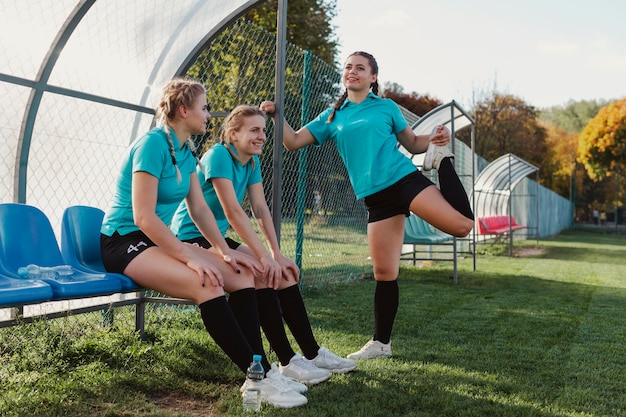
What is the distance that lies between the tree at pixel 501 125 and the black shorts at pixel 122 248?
35.9 m

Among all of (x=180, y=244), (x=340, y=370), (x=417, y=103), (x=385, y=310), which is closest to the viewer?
(x=180, y=244)

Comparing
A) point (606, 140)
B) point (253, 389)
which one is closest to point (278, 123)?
point (253, 389)

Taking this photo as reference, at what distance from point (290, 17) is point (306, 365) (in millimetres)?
17768

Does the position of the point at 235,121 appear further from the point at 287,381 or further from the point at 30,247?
the point at 287,381

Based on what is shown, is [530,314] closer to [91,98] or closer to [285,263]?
[285,263]

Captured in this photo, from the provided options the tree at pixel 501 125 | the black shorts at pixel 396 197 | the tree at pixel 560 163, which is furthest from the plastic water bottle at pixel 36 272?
the tree at pixel 560 163

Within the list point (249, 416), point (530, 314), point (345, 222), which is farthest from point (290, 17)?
point (249, 416)

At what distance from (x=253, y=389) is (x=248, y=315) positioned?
16.8 inches

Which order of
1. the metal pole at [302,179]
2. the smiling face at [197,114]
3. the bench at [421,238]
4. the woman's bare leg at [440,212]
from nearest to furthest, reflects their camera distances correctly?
the smiling face at [197,114] < the woman's bare leg at [440,212] < the metal pole at [302,179] < the bench at [421,238]

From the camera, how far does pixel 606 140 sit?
32906mm

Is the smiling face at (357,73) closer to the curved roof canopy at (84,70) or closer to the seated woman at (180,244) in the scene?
the curved roof canopy at (84,70)

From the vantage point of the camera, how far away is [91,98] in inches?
193

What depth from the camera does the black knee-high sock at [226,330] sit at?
3.36 m

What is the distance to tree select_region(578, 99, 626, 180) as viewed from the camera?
107 feet
